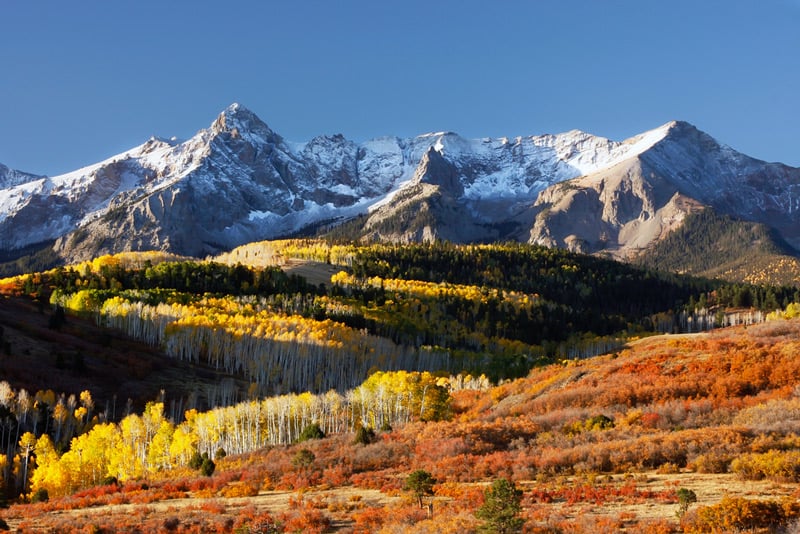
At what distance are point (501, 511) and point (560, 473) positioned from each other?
11719 millimetres

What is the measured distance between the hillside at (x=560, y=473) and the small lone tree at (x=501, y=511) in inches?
47.5

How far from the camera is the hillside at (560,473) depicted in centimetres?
2498

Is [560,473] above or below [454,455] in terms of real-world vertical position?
below

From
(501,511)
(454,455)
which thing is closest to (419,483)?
(501,511)

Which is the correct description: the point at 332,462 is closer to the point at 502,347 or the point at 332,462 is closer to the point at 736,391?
the point at 736,391

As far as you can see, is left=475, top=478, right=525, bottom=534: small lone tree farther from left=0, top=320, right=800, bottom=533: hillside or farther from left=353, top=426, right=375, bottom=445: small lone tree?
left=353, top=426, right=375, bottom=445: small lone tree

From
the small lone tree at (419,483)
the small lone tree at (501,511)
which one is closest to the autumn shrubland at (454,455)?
the small lone tree at (501,511)

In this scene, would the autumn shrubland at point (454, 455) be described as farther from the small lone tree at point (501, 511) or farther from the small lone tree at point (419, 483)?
the small lone tree at point (419, 483)

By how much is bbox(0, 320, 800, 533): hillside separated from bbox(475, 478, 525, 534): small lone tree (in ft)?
3.96

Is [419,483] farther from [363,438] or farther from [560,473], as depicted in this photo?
[363,438]

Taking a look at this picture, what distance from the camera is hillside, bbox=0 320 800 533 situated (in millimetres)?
24984

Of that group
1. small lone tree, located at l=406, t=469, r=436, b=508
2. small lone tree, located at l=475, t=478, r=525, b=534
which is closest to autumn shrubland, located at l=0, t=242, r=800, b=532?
small lone tree, located at l=475, t=478, r=525, b=534

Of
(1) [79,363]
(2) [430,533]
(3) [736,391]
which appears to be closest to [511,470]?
(2) [430,533]

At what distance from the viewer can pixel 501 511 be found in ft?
73.3
